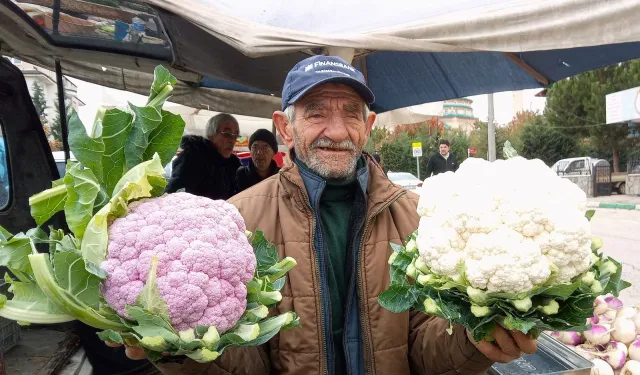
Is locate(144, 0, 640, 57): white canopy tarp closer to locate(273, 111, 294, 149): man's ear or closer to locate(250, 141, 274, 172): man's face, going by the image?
locate(273, 111, 294, 149): man's ear

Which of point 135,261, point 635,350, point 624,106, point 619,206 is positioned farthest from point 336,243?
point 624,106

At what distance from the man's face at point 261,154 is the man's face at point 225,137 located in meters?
0.23

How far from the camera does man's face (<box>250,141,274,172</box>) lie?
439 centimetres

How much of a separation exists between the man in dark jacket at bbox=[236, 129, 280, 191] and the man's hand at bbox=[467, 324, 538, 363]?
3369 millimetres

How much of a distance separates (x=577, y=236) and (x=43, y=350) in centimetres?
239

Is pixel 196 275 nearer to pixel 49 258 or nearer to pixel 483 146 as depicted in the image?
pixel 49 258

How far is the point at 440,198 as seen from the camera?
4.03ft

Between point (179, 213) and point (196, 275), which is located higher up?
point (179, 213)

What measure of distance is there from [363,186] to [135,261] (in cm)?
79

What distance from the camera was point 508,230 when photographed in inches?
43.3

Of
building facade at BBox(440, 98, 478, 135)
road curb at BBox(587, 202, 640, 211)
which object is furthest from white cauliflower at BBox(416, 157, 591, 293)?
building facade at BBox(440, 98, 478, 135)

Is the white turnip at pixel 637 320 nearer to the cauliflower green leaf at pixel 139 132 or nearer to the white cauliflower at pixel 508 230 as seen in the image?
the white cauliflower at pixel 508 230

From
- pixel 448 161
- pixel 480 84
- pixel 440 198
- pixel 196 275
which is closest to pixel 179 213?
pixel 196 275

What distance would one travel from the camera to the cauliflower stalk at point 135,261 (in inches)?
38.9
